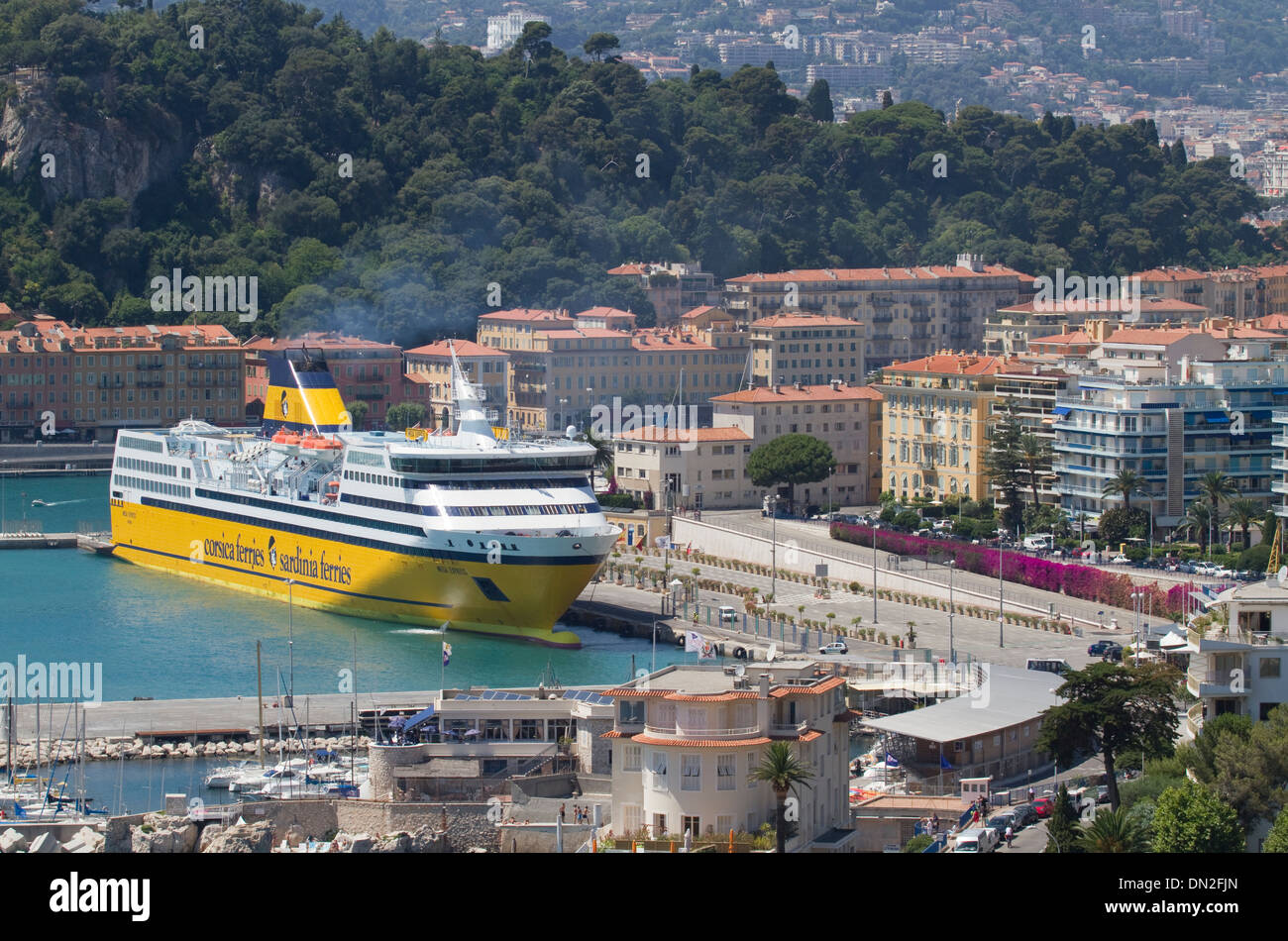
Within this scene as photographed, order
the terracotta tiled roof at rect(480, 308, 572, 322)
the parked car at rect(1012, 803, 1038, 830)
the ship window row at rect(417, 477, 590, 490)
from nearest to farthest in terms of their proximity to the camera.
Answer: the parked car at rect(1012, 803, 1038, 830)
the ship window row at rect(417, 477, 590, 490)
the terracotta tiled roof at rect(480, 308, 572, 322)

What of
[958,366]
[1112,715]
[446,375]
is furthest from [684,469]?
[1112,715]

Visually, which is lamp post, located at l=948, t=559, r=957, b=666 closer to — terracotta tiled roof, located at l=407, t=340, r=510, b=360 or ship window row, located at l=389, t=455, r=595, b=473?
ship window row, located at l=389, t=455, r=595, b=473

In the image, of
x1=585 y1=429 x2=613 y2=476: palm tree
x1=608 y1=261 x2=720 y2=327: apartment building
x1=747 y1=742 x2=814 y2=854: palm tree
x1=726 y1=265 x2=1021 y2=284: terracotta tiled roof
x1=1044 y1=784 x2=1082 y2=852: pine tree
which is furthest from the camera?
x1=608 y1=261 x2=720 y2=327: apartment building

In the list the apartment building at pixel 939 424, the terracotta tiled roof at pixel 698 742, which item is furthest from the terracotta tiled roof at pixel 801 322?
the terracotta tiled roof at pixel 698 742

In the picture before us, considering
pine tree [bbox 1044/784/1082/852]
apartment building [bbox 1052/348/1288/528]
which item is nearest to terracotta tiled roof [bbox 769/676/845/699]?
pine tree [bbox 1044/784/1082/852]

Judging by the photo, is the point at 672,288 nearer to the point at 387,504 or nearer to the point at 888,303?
the point at 888,303

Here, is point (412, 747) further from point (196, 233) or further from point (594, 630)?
point (196, 233)

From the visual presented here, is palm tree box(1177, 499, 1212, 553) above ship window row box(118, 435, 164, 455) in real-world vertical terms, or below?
below
